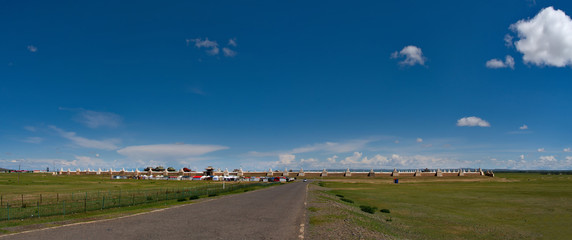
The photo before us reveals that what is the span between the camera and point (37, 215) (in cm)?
2675

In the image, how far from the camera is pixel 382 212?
3662cm

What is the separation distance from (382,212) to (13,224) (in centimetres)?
3344

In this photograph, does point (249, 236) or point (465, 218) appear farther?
point (465, 218)

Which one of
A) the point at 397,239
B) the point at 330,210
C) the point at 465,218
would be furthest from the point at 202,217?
the point at 465,218

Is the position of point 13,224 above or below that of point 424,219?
above

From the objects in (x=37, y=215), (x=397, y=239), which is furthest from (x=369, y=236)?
(x=37, y=215)

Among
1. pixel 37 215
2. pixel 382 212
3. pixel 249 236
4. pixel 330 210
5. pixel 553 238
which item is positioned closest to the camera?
pixel 249 236

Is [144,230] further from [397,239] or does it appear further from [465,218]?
[465,218]

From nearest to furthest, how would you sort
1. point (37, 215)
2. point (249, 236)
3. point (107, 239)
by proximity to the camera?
point (107, 239) → point (249, 236) → point (37, 215)

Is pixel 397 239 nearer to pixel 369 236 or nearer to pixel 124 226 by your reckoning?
pixel 369 236

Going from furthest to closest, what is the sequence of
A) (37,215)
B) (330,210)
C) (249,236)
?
(330,210) → (37,215) → (249,236)

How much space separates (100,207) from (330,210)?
23.3 metres

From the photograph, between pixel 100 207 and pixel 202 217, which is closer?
pixel 202 217

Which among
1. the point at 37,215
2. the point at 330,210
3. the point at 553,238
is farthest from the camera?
the point at 330,210
